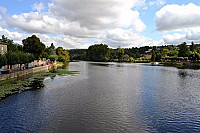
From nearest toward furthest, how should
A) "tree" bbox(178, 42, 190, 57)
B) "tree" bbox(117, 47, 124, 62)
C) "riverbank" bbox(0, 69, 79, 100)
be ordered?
"riverbank" bbox(0, 69, 79, 100), "tree" bbox(178, 42, 190, 57), "tree" bbox(117, 47, 124, 62)

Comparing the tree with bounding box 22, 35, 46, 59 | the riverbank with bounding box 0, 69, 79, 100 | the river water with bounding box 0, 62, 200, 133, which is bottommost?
the river water with bounding box 0, 62, 200, 133

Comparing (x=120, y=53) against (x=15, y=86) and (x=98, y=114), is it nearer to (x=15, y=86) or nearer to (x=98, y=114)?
(x=15, y=86)

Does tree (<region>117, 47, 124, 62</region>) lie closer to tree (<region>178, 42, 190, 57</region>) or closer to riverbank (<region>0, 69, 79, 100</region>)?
tree (<region>178, 42, 190, 57</region>)

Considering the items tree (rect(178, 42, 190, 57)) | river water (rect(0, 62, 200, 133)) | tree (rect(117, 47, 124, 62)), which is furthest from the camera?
tree (rect(117, 47, 124, 62))

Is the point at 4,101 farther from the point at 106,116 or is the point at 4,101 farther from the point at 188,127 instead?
the point at 188,127

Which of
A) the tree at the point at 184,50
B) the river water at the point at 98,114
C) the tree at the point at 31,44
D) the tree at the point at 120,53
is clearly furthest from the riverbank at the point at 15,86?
the tree at the point at 120,53

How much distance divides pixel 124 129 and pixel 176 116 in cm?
761

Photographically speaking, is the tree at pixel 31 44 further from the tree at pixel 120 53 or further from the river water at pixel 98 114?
the tree at pixel 120 53

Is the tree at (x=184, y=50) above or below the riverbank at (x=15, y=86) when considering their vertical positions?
above

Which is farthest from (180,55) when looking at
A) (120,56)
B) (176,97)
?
(176,97)

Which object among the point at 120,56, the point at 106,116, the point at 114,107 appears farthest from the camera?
the point at 120,56

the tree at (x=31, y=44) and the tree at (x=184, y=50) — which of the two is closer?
the tree at (x=31, y=44)

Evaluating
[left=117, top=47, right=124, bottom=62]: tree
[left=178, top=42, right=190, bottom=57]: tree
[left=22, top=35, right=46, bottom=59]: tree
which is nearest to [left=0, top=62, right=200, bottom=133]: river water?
[left=22, top=35, right=46, bottom=59]: tree

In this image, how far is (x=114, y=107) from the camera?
2089cm
